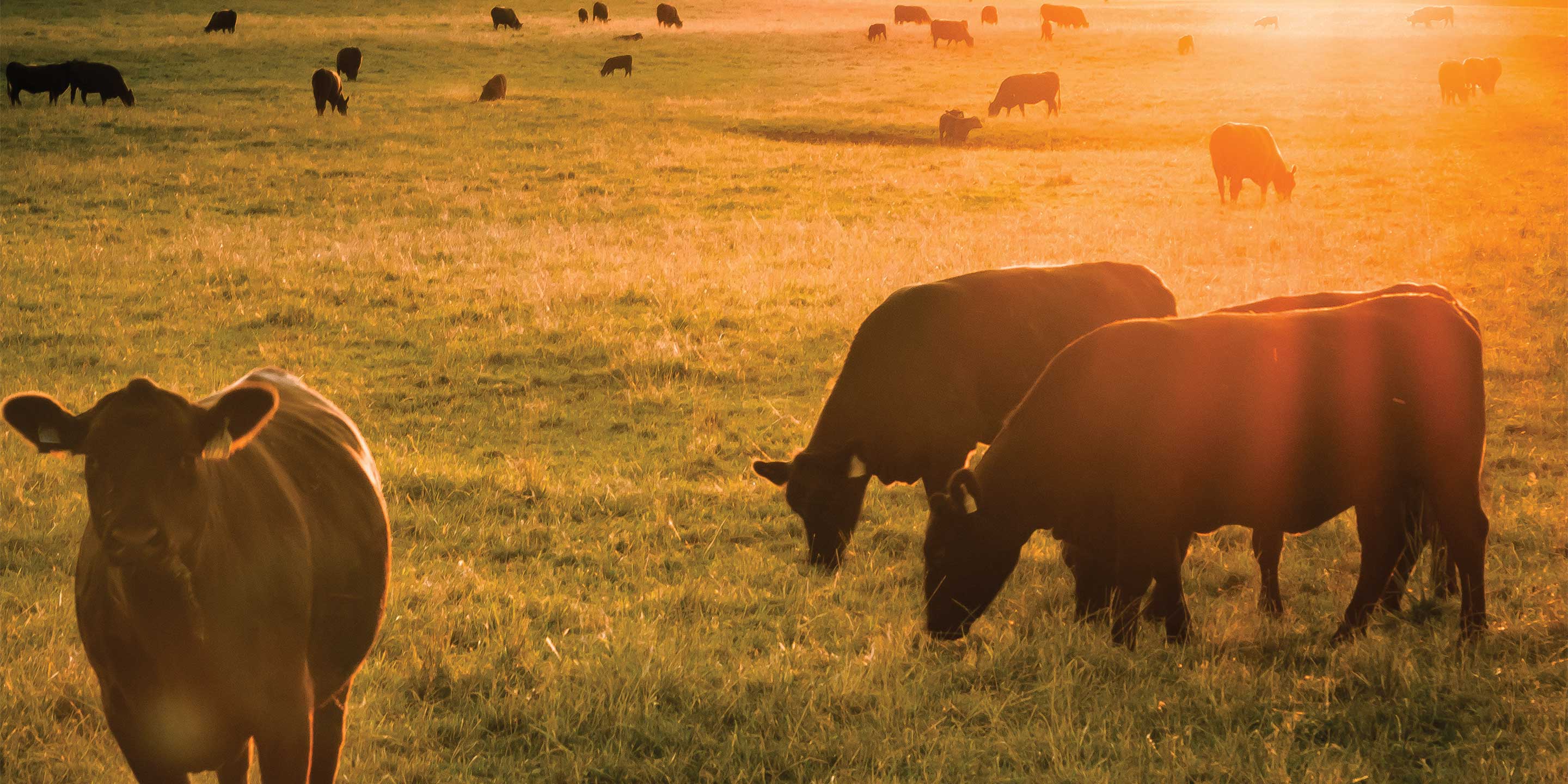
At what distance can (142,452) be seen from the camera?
2.62m

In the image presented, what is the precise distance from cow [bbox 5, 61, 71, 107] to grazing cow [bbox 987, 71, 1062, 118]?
90.1ft

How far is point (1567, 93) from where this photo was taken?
38.1 m

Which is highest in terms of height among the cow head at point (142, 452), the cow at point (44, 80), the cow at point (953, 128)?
the cow at point (44, 80)

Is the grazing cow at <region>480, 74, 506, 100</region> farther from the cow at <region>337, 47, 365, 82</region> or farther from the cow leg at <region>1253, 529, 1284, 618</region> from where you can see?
the cow leg at <region>1253, 529, 1284, 618</region>

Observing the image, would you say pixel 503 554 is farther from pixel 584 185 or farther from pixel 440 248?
pixel 584 185

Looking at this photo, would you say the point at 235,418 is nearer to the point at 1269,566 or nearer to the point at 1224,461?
the point at 1224,461

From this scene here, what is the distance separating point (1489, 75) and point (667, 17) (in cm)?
4021

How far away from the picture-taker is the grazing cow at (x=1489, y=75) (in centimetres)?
3891

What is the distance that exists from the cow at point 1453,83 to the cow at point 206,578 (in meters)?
41.5

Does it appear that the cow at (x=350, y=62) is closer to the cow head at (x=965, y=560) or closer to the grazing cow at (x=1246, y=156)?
the grazing cow at (x=1246, y=156)

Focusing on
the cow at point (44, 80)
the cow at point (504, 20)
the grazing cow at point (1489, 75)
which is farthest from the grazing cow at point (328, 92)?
the grazing cow at point (1489, 75)

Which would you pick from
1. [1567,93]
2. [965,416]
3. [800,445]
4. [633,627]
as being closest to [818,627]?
[633,627]

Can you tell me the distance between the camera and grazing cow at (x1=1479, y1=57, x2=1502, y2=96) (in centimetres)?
3891

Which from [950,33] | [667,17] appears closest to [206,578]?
[950,33]
